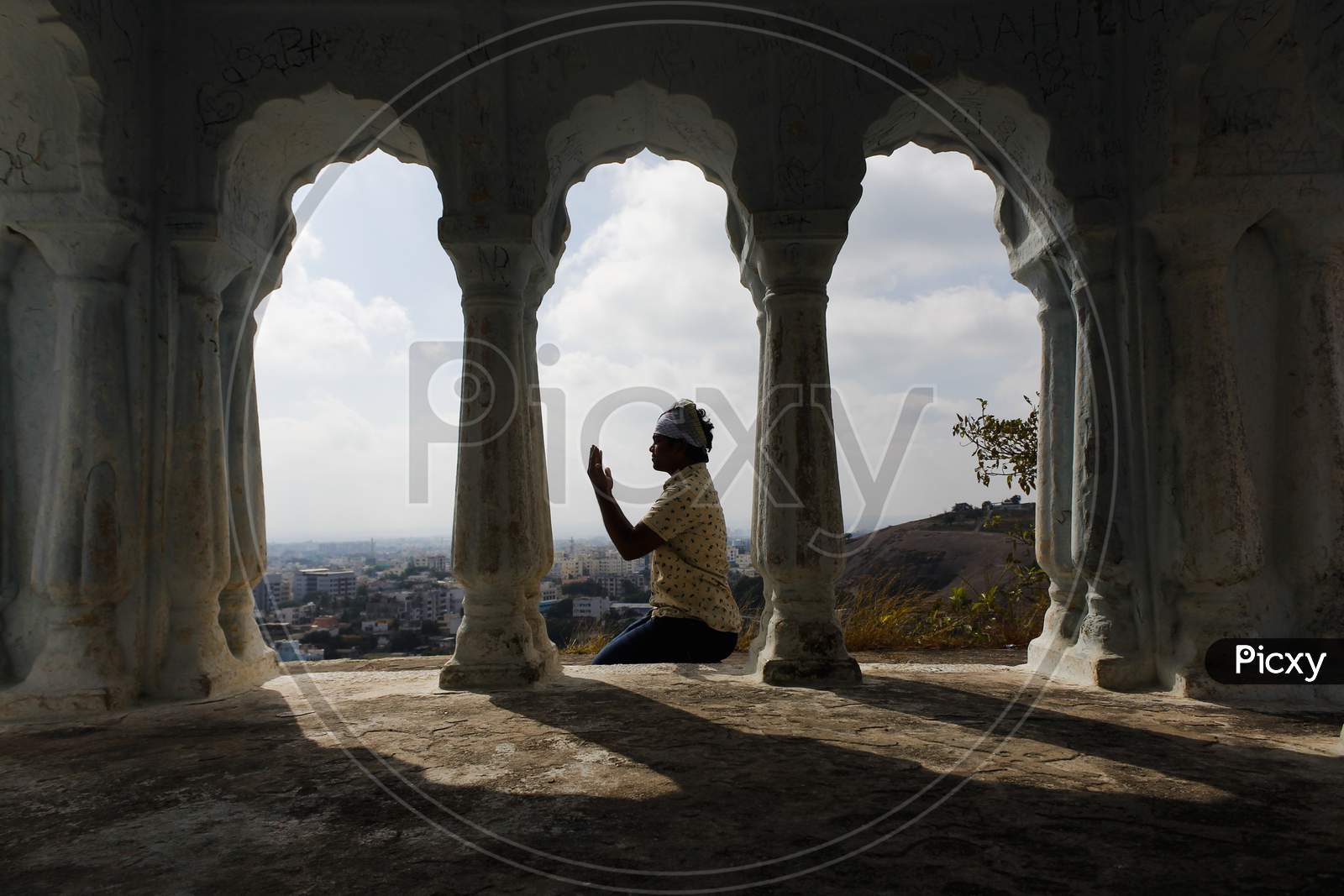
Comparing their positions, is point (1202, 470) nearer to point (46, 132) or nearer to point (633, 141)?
point (633, 141)

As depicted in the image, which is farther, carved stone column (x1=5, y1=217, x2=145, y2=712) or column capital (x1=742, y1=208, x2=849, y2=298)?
column capital (x1=742, y1=208, x2=849, y2=298)

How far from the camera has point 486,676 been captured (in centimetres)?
517

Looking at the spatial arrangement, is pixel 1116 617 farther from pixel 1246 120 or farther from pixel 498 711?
pixel 498 711

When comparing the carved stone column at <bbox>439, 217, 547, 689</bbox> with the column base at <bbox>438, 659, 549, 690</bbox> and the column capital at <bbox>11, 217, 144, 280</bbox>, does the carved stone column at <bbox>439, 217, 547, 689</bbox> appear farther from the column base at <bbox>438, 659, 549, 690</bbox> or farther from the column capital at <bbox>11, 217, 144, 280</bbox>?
the column capital at <bbox>11, 217, 144, 280</bbox>

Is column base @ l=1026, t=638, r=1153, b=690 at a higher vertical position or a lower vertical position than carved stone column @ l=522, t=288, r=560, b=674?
lower

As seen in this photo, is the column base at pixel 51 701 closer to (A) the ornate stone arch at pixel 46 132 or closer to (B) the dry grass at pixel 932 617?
(A) the ornate stone arch at pixel 46 132

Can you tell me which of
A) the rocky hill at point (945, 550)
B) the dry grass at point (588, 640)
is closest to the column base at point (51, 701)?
the dry grass at point (588, 640)

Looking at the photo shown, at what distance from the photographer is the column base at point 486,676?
5141mm

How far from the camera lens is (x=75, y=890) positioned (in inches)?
97.5

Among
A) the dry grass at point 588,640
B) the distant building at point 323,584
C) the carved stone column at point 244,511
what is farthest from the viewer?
the distant building at point 323,584

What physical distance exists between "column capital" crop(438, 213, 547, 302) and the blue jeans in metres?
2.21

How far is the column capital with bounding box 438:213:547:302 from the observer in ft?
17.5

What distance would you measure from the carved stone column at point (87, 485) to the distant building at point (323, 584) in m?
4.78

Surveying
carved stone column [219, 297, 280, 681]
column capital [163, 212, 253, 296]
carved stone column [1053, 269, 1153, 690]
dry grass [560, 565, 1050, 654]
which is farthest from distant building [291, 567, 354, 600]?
carved stone column [1053, 269, 1153, 690]
